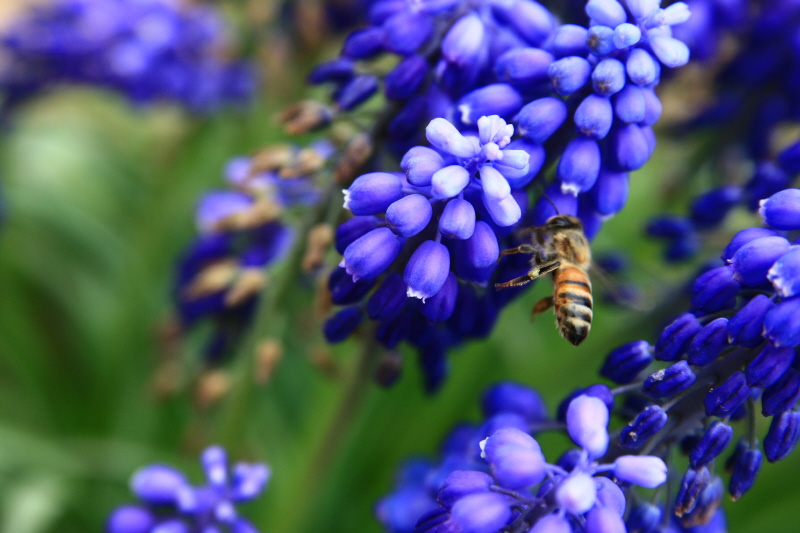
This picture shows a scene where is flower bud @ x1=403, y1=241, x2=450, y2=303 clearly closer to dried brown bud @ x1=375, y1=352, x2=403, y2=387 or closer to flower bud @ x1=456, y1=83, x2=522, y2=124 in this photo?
flower bud @ x1=456, y1=83, x2=522, y2=124

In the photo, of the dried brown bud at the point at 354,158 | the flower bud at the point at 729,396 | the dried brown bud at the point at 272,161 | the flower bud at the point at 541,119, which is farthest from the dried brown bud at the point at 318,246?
the flower bud at the point at 729,396

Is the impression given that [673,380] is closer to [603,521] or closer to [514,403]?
[603,521]

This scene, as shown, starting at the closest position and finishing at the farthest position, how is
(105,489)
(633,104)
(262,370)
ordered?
1. (633,104)
2. (262,370)
3. (105,489)

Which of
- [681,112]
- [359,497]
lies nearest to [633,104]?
[681,112]

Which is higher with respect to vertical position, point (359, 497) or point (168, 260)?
point (168, 260)

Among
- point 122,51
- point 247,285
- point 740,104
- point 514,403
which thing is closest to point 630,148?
point 514,403

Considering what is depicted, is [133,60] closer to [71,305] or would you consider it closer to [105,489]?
[71,305]

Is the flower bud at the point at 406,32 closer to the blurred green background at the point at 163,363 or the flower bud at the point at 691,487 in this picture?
the blurred green background at the point at 163,363
